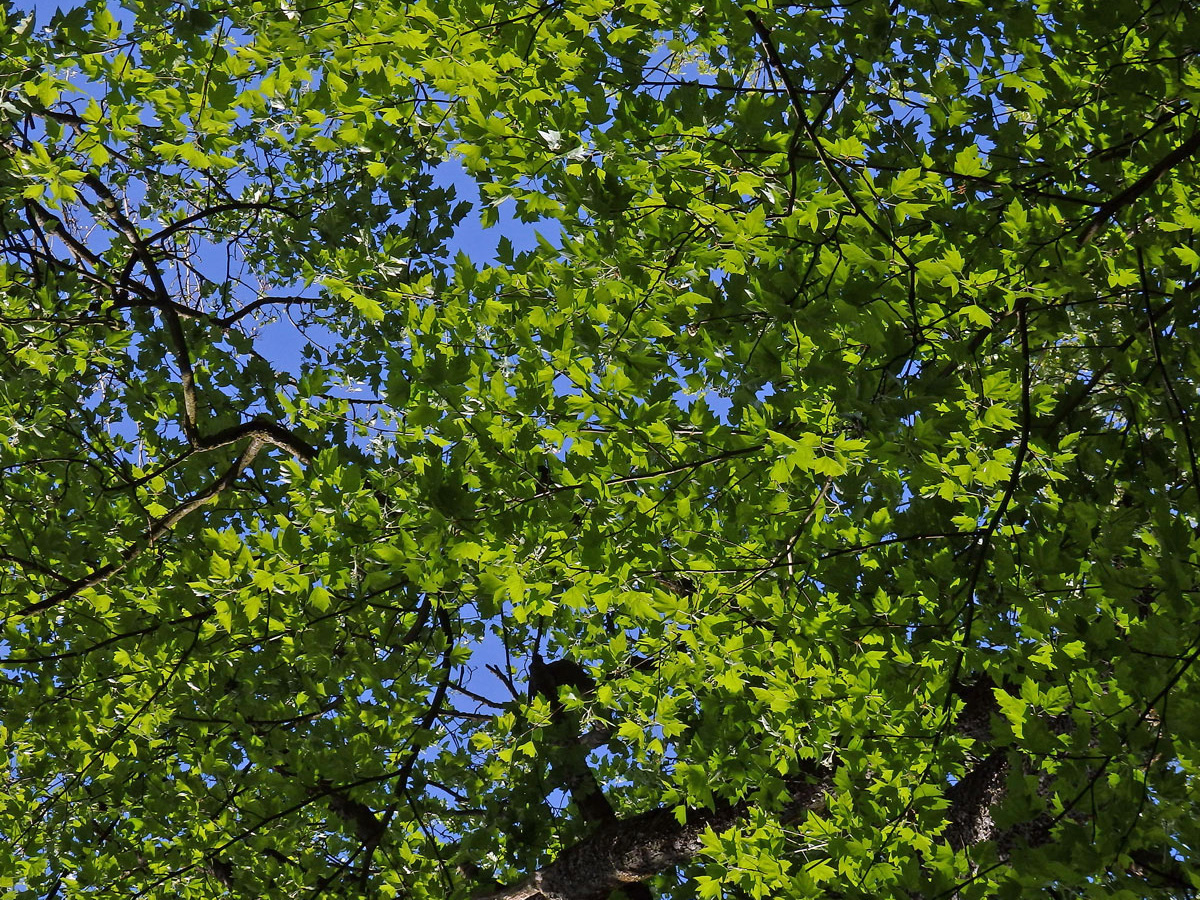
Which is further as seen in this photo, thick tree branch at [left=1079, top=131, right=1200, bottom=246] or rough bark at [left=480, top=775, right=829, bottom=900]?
rough bark at [left=480, top=775, right=829, bottom=900]

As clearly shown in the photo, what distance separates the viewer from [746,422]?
3738 millimetres

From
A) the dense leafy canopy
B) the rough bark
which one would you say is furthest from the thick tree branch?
the rough bark

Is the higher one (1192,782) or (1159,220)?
(1159,220)

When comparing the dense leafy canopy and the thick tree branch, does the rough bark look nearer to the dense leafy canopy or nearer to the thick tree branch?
the dense leafy canopy

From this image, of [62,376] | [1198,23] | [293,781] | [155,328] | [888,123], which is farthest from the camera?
[155,328]

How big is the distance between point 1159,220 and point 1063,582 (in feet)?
4.78

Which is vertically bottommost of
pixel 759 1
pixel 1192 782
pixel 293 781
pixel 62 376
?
pixel 1192 782

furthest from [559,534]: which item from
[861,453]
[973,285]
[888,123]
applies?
[888,123]

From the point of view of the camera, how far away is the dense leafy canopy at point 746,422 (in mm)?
3062

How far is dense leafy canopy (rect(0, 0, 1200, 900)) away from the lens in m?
3.06

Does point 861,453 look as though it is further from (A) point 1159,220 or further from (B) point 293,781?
(B) point 293,781

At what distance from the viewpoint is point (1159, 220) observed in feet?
12.3

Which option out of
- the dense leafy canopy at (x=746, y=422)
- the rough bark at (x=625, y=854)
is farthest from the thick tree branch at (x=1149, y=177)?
the rough bark at (x=625, y=854)

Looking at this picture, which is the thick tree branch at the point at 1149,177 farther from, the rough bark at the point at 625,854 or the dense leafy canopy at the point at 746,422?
the rough bark at the point at 625,854
